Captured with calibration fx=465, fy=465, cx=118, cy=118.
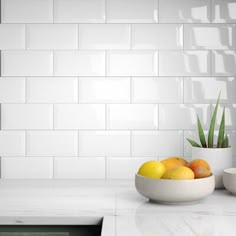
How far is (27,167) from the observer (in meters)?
1.96

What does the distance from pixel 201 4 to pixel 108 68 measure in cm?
47

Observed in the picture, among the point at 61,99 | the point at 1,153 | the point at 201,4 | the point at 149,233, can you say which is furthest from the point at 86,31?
the point at 149,233

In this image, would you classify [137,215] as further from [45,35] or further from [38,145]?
[45,35]

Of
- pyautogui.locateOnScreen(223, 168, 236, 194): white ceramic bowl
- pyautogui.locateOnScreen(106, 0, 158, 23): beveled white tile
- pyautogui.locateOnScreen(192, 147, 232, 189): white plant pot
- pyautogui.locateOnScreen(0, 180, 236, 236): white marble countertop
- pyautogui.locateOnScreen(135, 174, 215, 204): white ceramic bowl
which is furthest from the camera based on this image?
pyautogui.locateOnScreen(106, 0, 158, 23): beveled white tile

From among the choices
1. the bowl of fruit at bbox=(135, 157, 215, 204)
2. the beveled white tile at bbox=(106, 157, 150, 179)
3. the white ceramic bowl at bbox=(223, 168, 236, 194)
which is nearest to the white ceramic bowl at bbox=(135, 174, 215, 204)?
the bowl of fruit at bbox=(135, 157, 215, 204)

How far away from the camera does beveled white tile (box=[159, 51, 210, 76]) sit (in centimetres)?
194

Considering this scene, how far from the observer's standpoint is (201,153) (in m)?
1.74

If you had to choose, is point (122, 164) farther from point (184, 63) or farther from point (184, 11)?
point (184, 11)

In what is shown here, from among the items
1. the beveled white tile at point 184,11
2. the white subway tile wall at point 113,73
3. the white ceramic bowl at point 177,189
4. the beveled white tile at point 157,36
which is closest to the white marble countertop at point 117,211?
the white ceramic bowl at point 177,189

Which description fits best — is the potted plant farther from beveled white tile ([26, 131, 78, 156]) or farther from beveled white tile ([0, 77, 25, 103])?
beveled white tile ([0, 77, 25, 103])

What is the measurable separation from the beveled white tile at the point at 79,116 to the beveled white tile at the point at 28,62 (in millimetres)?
166

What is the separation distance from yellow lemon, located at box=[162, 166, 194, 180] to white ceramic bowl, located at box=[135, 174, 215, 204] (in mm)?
18

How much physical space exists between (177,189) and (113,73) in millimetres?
676

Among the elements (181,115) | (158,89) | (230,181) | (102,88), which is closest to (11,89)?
(102,88)
